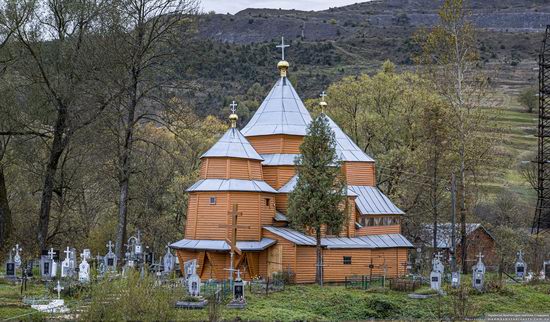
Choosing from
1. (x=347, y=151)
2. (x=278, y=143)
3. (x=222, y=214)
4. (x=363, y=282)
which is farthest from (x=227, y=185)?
(x=347, y=151)

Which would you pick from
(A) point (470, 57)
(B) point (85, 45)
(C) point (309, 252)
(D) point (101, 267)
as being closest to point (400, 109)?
(A) point (470, 57)

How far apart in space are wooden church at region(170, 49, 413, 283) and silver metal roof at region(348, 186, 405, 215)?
68 millimetres

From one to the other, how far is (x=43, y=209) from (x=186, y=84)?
330 inches

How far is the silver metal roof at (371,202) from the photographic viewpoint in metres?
36.9

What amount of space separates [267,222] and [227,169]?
9.91 ft

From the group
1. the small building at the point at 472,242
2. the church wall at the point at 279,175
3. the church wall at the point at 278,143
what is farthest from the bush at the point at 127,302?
the small building at the point at 472,242

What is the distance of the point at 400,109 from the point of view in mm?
48875

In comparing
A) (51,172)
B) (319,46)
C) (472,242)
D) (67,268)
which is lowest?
(67,268)

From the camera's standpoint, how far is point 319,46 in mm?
124625

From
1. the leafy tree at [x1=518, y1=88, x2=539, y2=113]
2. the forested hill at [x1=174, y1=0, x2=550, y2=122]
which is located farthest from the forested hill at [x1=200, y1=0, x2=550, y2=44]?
the leafy tree at [x1=518, y1=88, x2=539, y2=113]

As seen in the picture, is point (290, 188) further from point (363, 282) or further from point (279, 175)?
point (363, 282)

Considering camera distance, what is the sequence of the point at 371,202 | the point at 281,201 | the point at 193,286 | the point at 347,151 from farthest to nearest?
1. the point at 347,151
2. the point at 371,202
3. the point at 281,201
4. the point at 193,286

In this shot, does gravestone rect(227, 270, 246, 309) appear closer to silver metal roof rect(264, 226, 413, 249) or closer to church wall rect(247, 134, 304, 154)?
silver metal roof rect(264, 226, 413, 249)

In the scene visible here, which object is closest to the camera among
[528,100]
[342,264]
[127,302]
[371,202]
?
[127,302]
